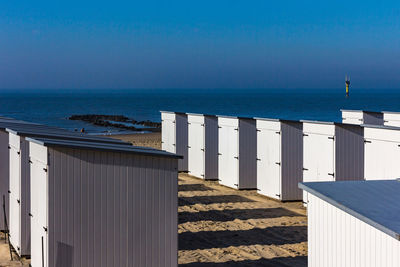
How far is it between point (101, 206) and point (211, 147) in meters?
12.6

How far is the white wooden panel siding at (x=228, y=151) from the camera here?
20.5 m

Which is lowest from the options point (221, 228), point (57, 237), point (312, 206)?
point (221, 228)

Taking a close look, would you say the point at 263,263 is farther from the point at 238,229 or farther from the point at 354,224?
the point at 354,224

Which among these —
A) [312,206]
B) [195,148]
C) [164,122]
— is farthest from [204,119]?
[312,206]

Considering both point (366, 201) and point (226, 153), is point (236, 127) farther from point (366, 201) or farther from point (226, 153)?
point (366, 201)

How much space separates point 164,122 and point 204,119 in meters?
3.52

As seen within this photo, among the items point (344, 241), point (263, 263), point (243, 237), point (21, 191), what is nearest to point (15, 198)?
point (21, 191)

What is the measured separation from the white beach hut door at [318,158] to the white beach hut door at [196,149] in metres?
6.01

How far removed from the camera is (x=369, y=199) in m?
8.41

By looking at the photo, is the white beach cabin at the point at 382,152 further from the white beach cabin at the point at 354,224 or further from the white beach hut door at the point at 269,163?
the white beach hut door at the point at 269,163

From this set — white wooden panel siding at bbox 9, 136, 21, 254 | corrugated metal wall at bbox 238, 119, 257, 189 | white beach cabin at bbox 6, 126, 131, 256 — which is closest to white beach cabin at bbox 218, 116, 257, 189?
corrugated metal wall at bbox 238, 119, 257, 189

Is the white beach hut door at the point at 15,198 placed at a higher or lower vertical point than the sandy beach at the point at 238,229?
higher

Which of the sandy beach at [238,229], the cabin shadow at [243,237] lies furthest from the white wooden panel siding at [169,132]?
the cabin shadow at [243,237]

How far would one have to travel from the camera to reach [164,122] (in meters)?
25.5
